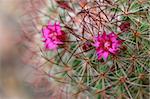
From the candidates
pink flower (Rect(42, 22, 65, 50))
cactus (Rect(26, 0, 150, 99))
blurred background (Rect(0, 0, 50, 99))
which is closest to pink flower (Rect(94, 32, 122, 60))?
cactus (Rect(26, 0, 150, 99))

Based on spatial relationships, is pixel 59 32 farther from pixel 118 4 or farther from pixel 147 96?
pixel 147 96

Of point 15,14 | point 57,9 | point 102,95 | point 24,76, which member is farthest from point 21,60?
point 102,95

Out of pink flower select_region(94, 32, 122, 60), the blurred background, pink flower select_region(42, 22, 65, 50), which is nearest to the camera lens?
pink flower select_region(94, 32, 122, 60)

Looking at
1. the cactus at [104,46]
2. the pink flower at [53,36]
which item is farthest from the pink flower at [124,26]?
the pink flower at [53,36]

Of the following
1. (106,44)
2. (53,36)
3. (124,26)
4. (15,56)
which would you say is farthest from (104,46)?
(15,56)

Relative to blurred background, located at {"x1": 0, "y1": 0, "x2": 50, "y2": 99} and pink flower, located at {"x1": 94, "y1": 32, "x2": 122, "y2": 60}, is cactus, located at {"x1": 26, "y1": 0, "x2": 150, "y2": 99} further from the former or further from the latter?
blurred background, located at {"x1": 0, "y1": 0, "x2": 50, "y2": 99}

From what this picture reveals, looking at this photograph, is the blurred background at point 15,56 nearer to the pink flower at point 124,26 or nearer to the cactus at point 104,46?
the cactus at point 104,46

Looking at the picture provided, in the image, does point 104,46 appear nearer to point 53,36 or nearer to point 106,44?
point 106,44
